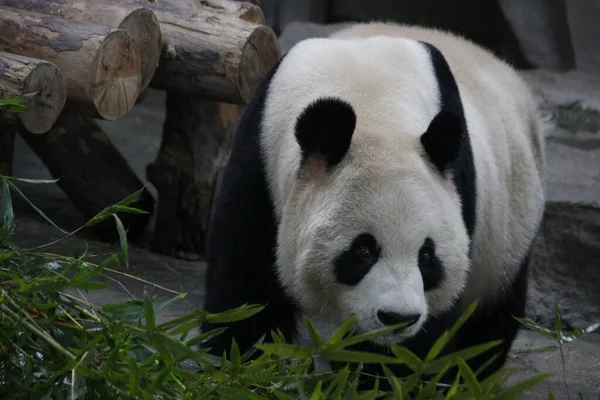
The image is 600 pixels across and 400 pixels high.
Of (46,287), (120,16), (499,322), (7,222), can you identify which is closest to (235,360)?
(46,287)

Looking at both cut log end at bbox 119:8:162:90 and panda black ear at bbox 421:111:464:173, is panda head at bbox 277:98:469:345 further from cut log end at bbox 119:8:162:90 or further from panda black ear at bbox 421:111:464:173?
cut log end at bbox 119:8:162:90

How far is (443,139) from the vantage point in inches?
99.1

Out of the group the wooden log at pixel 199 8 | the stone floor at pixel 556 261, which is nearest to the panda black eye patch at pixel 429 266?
the stone floor at pixel 556 261

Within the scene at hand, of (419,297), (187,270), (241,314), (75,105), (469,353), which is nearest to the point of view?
(469,353)

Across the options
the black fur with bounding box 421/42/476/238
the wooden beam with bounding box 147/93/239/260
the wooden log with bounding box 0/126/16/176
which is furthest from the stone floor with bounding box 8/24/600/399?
the black fur with bounding box 421/42/476/238

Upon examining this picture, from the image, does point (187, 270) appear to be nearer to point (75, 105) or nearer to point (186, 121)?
point (186, 121)

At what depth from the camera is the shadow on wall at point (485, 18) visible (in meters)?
6.52

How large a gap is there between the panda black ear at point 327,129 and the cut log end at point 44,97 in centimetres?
126

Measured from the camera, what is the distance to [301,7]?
745 cm

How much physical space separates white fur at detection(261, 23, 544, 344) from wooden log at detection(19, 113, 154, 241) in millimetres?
2005

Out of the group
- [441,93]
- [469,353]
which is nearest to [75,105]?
[441,93]

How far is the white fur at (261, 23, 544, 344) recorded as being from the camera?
240 centimetres

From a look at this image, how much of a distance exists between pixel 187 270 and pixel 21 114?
1.42m

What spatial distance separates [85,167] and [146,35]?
1.14 meters
